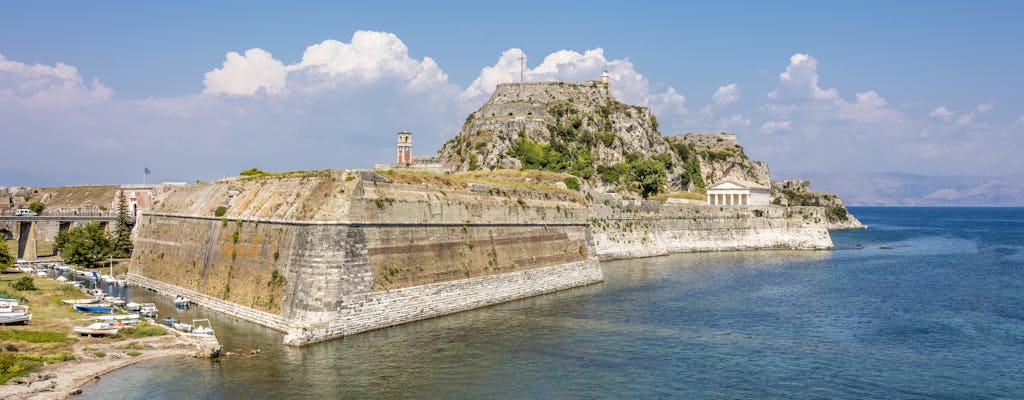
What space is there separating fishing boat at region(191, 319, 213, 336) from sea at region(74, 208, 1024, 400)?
0.63 m

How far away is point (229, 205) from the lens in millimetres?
45906

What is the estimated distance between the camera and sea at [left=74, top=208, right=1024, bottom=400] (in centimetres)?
2828

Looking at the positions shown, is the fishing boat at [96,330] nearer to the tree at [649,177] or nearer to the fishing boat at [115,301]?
the fishing boat at [115,301]

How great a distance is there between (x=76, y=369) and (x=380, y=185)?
16.4m

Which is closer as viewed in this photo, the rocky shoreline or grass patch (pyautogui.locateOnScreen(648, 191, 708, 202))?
the rocky shoreline

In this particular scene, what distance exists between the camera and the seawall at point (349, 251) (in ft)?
115

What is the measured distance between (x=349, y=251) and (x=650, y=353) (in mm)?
15334

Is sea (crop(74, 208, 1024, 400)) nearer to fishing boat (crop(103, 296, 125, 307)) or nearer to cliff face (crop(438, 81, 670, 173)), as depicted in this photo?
fishing boat (crop(103, 296, 125, 307))

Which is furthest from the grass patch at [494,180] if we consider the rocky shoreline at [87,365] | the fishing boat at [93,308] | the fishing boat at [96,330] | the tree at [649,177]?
the tree at [649,177]

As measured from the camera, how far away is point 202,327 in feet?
120

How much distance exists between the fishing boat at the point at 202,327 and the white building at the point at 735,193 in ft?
240

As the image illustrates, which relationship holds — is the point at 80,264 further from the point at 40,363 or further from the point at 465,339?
the point at 465,339

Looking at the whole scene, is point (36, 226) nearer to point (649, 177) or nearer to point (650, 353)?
point (649, 177)

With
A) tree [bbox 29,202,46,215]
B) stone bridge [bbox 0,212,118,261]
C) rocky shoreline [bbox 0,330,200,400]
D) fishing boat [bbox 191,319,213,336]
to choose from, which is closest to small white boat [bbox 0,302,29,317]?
rocky shoreline [bbox 0,330,200,400]
